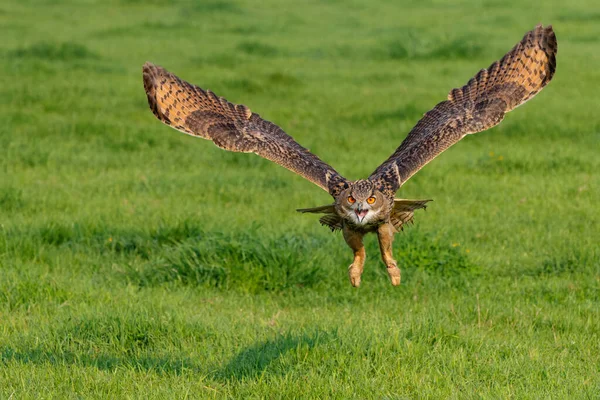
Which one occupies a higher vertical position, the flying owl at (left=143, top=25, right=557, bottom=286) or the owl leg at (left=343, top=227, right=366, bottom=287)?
the flying owl at (left=143, top=25, right=557, bottom=286)

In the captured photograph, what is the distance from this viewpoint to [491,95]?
5.95 m

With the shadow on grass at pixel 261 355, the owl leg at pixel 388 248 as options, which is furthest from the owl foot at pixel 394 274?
the shadow on grass at pixel 261 355

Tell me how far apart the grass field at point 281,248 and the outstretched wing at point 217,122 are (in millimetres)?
1392

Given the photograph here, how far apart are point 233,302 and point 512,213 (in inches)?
144

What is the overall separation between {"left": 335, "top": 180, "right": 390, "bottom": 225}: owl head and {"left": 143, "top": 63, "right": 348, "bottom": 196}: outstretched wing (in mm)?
438

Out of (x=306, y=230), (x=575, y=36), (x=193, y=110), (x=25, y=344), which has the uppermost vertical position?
(x=575, y=36)

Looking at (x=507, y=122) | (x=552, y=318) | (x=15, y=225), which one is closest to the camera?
(x=552, y=318)

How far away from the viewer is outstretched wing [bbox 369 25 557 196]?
5465mm

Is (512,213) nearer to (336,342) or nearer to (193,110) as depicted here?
(336,342)

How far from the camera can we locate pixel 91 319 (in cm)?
666

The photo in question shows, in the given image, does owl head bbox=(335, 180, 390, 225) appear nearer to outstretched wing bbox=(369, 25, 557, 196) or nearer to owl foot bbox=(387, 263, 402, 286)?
owl foot bbox=(387, 263, 402, 286)

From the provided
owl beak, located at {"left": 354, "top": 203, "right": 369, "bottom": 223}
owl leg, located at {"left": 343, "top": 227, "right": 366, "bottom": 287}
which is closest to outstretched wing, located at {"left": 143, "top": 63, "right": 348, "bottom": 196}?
owl leg, located at {"left": 343, "top": 227, "right": 366, "bottom": 287}

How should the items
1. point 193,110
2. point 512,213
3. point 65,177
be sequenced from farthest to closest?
point 65,177, point 512,213, point 193,110

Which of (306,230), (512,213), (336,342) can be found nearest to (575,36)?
(512,213)
